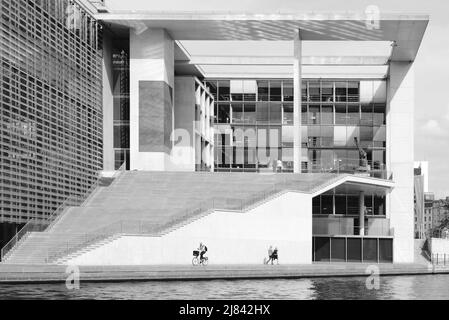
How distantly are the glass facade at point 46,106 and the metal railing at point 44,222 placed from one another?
442mm

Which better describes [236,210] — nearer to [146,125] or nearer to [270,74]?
[146,125]

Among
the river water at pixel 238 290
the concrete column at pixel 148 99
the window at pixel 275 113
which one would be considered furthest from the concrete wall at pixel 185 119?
the river water at pixel 238 290

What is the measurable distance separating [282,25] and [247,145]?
1550 cm

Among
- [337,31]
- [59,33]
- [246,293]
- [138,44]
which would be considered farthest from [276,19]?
[246,293]

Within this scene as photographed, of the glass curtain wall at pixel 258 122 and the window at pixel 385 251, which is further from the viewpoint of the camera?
the glass curtain wall at pixel 258 122

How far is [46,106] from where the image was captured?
4259cm

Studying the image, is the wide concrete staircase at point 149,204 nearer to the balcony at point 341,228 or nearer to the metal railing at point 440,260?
the balcony at point 341,228

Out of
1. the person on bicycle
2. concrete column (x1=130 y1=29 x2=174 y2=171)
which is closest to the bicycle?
the person on bicycle

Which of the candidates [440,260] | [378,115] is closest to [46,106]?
[378,115]

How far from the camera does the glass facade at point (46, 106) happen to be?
125 feet

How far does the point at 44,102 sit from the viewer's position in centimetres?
4231

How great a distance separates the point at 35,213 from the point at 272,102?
2656cm

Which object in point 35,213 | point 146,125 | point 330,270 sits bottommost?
point 330,270

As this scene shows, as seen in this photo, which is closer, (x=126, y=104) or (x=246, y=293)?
(x=246, y=293)
